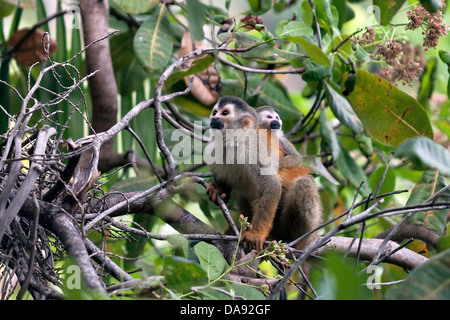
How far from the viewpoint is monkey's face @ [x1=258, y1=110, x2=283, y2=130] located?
11.2 ft

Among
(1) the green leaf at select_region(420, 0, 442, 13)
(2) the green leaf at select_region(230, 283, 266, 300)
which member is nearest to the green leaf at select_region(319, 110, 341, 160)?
(1) the green leaf at select_region(420, 0, 442, 13)

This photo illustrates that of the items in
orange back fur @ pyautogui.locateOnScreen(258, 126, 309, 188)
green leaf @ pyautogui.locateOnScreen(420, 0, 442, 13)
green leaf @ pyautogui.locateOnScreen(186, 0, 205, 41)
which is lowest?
orange back fur @ pyautogui.locateOnScreen(258, 126, 309, 188)

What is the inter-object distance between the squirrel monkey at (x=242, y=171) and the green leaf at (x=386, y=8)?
1.00 m

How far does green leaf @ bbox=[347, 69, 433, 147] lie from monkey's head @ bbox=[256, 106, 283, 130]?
1.63 ft

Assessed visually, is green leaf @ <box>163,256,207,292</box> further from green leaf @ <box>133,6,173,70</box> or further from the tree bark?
the tree bark

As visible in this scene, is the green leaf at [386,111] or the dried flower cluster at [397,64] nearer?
the dried flower cluster at [397,64]

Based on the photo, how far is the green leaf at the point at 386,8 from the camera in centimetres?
313

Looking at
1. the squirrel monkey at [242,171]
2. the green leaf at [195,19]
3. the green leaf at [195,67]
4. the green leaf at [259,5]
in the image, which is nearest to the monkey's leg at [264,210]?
the squirrel monkey at [242,171]

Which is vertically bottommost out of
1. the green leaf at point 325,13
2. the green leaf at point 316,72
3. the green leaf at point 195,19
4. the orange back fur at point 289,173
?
the orange back fur at point 289,173

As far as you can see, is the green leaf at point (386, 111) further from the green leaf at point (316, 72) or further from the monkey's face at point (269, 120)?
the monkey's face at point (269, 120)

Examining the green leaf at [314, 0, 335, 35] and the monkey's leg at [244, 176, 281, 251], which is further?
the green leaf at [314, 0, 335, 35]
